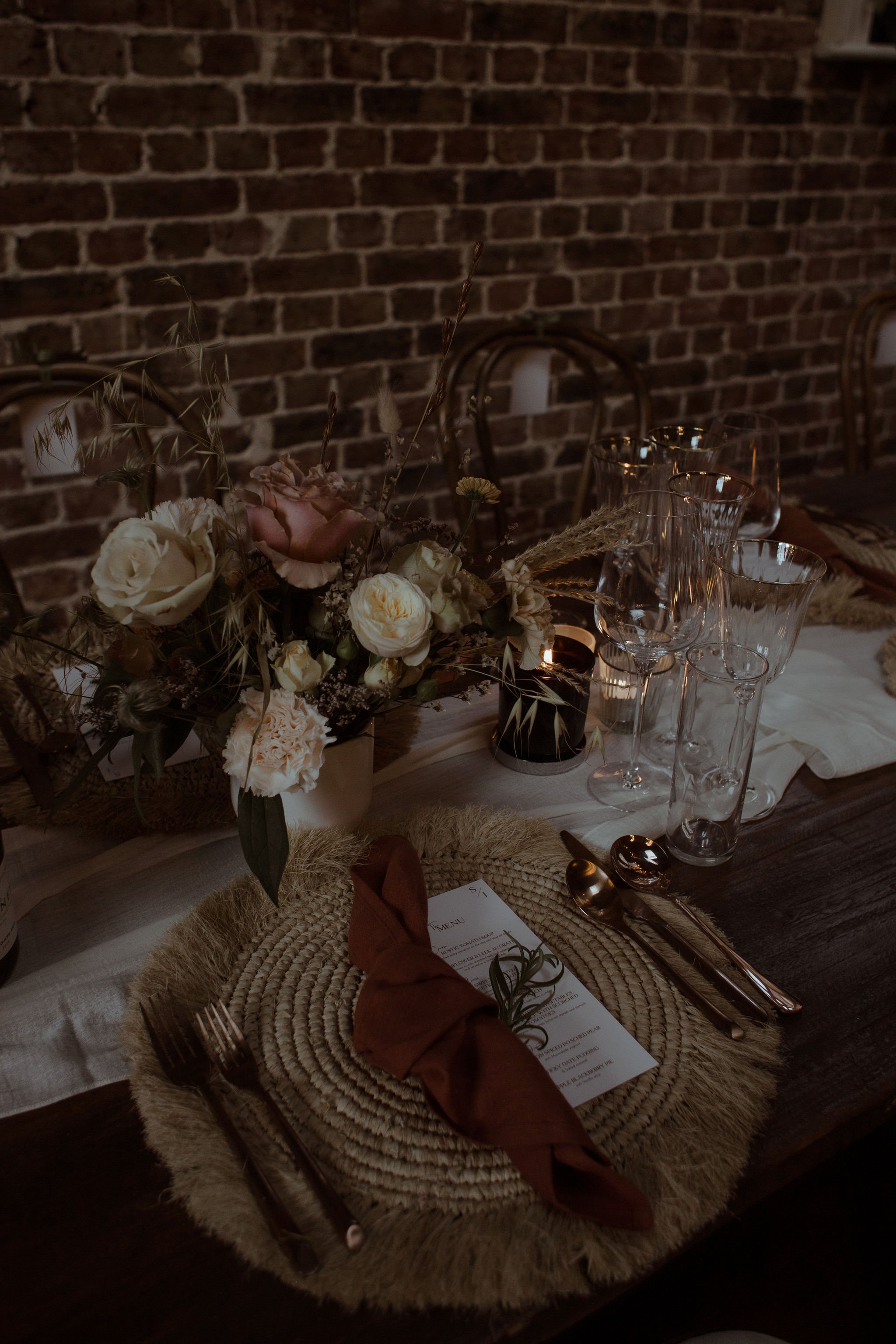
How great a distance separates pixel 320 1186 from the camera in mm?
582

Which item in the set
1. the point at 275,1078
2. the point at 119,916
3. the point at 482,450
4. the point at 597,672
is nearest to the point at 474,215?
the point at 482,450

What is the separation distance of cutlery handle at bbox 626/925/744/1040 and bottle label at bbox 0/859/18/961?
0.48m

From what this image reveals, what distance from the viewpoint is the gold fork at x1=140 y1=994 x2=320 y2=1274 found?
55cm

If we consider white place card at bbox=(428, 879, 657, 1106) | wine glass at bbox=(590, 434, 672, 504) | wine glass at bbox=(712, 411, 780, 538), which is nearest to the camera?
white place card at bbox=(428, 879, 657, 1106)

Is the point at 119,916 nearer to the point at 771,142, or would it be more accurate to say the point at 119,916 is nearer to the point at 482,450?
the point at 482,450

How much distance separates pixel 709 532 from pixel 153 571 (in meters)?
0.57

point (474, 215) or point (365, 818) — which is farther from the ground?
point (474, 215)

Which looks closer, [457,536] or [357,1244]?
[357,1244]

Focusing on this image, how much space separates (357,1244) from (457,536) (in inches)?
20.5

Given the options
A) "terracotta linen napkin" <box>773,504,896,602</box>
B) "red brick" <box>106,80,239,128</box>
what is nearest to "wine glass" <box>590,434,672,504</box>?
"terracotta linen napkin" <box>773,504,896,602</box>

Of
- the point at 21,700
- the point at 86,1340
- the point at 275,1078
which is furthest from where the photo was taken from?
the point at 21,700

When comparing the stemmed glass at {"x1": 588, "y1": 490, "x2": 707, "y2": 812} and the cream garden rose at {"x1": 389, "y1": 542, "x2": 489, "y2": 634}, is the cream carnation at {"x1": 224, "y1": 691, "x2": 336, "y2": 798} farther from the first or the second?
the stemmed glass at {"x1": 588, "y1": 490, "x2": 707, "y2": 812}

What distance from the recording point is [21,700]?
1008 mm

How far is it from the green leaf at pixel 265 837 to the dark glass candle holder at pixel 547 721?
0.95 ft
